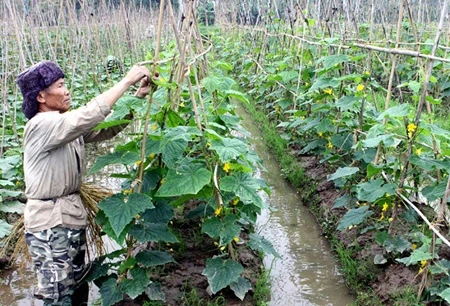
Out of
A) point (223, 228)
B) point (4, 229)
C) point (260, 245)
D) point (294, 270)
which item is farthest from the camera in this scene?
point (294, 270)

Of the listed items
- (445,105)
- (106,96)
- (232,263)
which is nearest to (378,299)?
(232,263)

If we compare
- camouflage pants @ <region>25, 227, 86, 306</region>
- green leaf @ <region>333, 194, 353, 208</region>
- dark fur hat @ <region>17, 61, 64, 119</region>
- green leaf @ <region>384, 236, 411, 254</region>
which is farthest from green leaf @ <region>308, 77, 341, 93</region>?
camouflage pants @ <region>25, 227, 86, 306</region>

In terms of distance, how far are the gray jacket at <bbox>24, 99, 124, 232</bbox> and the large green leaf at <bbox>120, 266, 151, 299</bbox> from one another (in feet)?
1.35

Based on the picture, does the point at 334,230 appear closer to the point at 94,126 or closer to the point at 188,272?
the point at 188,272

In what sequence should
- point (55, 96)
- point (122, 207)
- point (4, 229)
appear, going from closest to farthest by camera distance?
point (122, 207)
point (55, 96)
point (4, 229)

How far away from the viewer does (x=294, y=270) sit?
3.70m

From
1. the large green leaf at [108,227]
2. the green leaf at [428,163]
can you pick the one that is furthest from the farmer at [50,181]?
the green leaf at [428,163]

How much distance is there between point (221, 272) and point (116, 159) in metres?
0.95

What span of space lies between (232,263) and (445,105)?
6357 mm

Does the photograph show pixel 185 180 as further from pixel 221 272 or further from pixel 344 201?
pixel 344 201

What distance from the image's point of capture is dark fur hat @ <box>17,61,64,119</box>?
8.18 feet

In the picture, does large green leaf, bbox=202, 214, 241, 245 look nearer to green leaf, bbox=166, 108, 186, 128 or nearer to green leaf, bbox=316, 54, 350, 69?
green leaf, bbox=166, 108, 186, 128

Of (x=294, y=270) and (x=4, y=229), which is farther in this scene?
(x=294, y=270)

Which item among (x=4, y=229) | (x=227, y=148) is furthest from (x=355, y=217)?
(x=4, y=229)
